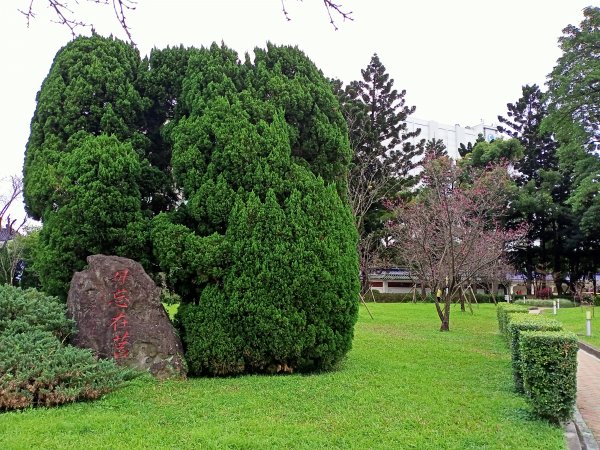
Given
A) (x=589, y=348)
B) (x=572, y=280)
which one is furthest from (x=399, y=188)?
(x=589, y=348)

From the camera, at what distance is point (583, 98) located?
20.6 meters

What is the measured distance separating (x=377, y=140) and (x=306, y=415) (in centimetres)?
2773

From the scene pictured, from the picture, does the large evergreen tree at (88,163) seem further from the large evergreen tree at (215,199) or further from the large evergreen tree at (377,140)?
the large evergreen tree at (377,140)

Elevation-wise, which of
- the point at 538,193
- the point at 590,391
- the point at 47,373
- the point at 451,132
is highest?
the point at 451,132

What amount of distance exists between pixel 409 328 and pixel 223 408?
10.4m

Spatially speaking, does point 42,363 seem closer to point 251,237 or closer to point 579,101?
point 251,237

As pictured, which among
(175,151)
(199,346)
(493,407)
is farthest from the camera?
(175,151)

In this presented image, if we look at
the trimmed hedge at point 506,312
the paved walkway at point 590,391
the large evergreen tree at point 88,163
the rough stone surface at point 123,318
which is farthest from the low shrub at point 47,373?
the trimmed hedge at point 506,312

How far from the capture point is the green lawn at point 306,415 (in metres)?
4.22

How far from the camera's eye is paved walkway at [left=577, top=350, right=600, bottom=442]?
18.8ft

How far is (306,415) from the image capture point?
500cm

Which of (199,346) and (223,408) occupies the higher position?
(199,346)

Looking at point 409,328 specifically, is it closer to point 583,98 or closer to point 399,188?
point 583,98

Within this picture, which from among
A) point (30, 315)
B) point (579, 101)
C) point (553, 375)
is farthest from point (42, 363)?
point (579, 101)
